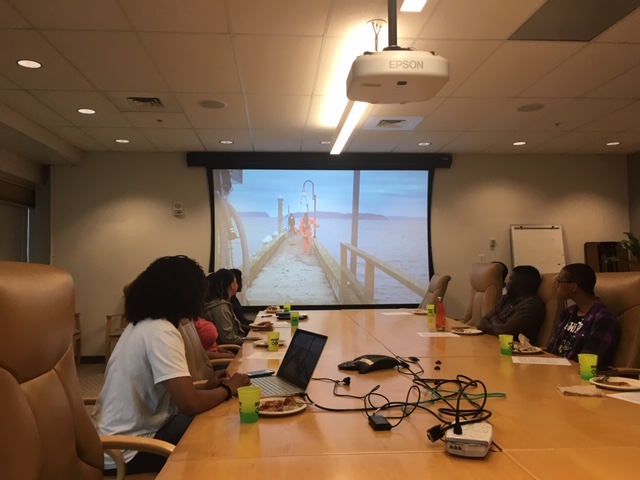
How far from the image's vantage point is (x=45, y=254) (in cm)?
625

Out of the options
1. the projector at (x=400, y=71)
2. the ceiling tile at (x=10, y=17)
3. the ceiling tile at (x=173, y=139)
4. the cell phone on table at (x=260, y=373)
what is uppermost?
the ceiling tile at (x=173, y=139)

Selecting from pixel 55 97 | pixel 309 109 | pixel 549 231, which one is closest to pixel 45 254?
pixel 55 97

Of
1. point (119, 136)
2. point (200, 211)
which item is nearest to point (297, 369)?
point (119, 136)

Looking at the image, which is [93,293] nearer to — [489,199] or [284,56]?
[284,56]

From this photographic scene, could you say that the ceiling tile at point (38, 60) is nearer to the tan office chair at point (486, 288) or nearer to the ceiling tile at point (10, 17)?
the ceiling tile at point (10, 17)

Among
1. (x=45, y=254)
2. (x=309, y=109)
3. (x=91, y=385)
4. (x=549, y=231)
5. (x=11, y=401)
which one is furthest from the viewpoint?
(x=549, y=231)

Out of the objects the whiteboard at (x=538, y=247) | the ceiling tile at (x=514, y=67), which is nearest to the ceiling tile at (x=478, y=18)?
the ceiling tile at (x=514, y=67)

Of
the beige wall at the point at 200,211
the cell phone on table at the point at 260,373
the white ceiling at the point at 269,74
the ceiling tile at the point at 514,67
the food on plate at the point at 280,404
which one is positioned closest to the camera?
the food on plate at the point at 280,404

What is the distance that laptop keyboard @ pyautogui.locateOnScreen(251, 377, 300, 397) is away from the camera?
194cm

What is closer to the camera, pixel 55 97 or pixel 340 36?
pixel 340 36

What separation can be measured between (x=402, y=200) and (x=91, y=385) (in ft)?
14.7

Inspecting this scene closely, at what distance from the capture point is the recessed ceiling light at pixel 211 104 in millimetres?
4270

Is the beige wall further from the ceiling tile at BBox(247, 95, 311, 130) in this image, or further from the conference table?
the conference table

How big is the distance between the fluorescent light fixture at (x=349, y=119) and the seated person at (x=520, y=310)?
1787mm
